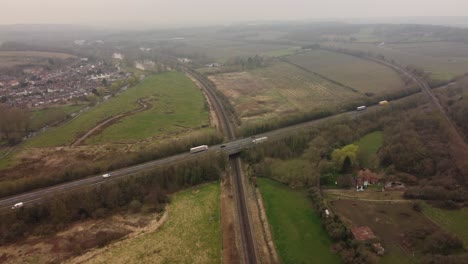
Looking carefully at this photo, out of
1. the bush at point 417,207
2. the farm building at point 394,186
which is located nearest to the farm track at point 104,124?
the farm building at point 394,186

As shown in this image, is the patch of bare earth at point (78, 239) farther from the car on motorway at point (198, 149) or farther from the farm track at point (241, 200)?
the car on motorway at point (198, 149)

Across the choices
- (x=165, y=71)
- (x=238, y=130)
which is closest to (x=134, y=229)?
(x=238, y=130)

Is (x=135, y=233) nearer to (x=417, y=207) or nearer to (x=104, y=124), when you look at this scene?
(x=417, y=207)

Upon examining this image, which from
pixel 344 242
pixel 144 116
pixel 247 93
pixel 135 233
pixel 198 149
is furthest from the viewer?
pixel 247 93

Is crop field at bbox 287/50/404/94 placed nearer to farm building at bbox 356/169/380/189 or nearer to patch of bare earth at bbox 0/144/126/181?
farm building at bbox 356/169/380/189

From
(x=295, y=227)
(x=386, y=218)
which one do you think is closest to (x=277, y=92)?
(x=386, y=218)

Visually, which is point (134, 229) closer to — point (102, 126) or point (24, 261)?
point (24, 261)
